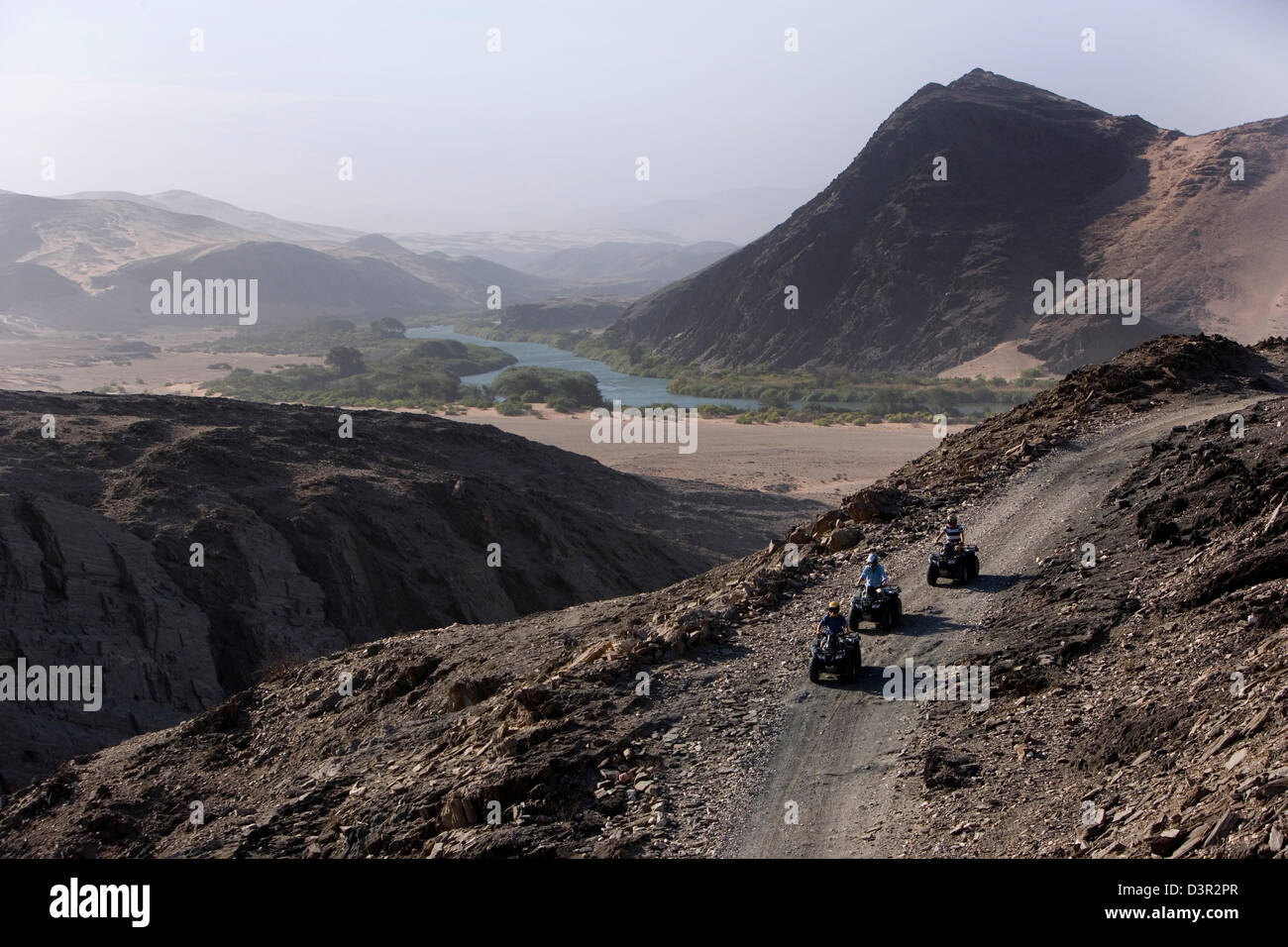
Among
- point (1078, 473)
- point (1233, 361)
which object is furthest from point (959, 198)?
point (1078, 473)

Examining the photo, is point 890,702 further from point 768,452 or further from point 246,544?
point 768,452

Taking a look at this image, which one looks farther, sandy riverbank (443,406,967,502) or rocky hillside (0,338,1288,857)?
sandy riverbank (443,406,967,502)

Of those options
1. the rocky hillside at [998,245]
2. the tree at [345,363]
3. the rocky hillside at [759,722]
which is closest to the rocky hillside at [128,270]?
the tree at [345,363]

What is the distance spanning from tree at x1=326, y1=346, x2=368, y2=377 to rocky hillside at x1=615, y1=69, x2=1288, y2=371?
33.9 m

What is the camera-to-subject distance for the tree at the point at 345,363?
90.4 m

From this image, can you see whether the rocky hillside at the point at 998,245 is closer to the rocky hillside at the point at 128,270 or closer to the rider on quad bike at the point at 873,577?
the rocky hillside at the point at 128,270

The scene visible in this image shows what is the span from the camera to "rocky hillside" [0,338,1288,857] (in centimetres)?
784

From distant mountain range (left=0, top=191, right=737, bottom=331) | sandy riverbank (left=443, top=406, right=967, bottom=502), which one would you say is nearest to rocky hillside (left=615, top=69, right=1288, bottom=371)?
sandy riverbank (left=443, top=406, right=967, bottom=502)

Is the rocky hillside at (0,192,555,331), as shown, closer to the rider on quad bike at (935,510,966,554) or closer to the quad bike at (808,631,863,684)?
the rider on quad bike at (935,510,966,554)

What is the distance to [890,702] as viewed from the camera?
10.2m

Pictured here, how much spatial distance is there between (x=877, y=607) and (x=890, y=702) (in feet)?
6.21

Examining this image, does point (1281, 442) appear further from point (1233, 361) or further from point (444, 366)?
point (444, 366)

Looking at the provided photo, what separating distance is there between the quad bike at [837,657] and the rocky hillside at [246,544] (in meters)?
11.3
